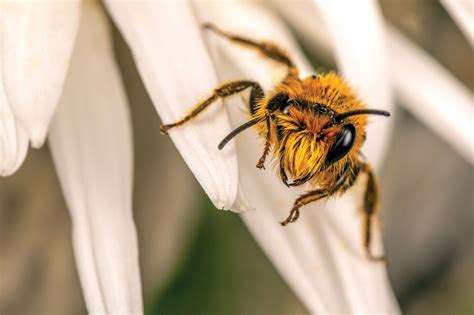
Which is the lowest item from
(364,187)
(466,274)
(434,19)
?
(466,274)

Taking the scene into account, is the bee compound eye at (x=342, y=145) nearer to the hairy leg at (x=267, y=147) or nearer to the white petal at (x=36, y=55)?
the hairy leg at (x=267, y=147)

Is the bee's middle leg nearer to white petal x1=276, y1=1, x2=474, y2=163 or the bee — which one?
the bee

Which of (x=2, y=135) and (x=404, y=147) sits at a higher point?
(x=2, y=135)

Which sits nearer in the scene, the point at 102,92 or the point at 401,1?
the point at 102,92

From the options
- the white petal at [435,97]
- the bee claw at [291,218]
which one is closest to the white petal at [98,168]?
the bee claw at [291,218]

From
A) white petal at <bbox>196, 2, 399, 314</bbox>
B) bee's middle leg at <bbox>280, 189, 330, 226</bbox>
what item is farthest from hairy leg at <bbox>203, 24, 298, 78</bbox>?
bee's middle leg at <bbox>280, 189, 330, 226</bbox>

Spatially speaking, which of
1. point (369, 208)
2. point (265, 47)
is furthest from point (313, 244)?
point (265, 47)

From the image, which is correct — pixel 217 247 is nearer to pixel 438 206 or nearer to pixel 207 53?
pixel 207 53

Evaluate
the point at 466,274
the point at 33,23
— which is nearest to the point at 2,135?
the point at 33,23
